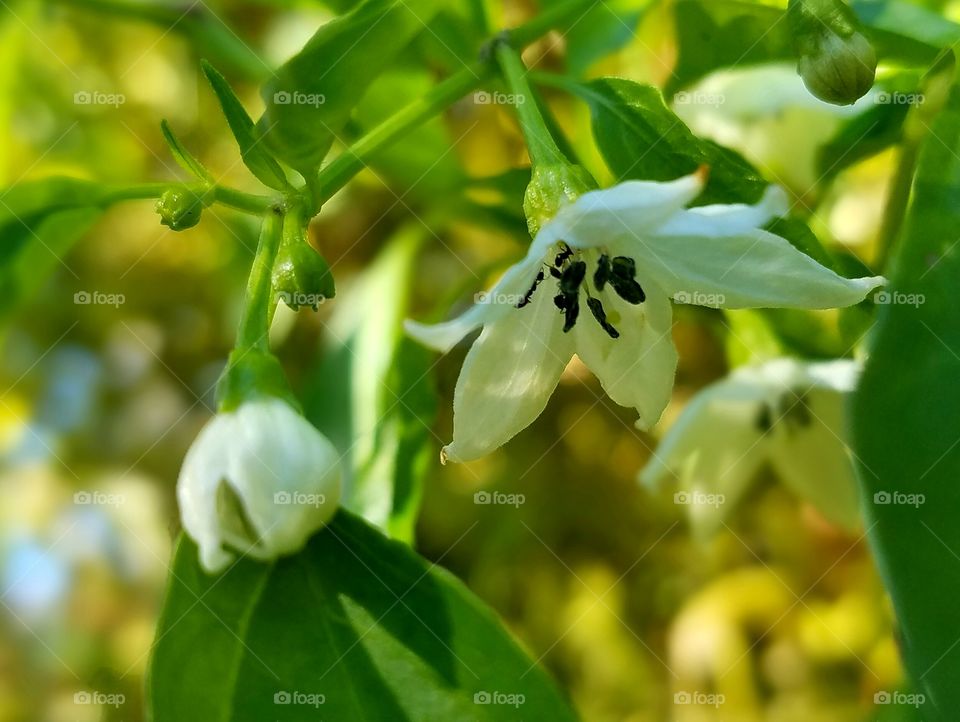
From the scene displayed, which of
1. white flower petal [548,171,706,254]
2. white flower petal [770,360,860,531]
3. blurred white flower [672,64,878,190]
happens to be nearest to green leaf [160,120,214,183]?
white flower petal [548,171,706,254]

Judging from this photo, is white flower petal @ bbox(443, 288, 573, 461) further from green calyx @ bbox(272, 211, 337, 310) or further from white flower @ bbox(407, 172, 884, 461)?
green calyx @ bbox(272, 211, 337, 310)

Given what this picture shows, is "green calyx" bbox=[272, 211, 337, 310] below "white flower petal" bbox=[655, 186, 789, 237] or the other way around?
the other way around

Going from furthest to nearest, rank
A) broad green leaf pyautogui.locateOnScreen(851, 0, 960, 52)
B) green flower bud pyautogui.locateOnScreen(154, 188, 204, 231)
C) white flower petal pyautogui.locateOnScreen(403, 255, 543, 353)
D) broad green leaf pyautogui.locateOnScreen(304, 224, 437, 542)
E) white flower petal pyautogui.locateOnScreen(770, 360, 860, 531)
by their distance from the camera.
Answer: white flower petal pyautogui.locateOnScreen(770, 360, 860, 531) → broad green leaf pyautogui.locateOnScreen(304, 224, 437, 542) → broad green leaf pyautogui.locateOnScreen(851, 0, 960, 52) → green flower bud pyautogui.locateOnScreen(154, 188, 204, 231) → white flower petal pyautogui.locateOnScreen(403, 255, 543, 353)

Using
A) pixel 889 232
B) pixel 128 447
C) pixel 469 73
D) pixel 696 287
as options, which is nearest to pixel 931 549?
pixel 696 287

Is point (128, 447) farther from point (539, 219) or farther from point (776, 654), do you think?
point (539, 219)

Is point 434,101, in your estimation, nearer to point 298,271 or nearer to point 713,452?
point 298,271

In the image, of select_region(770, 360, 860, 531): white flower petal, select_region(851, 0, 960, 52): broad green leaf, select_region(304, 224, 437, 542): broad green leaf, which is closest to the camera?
select_region(851, 0, 960, 52): broad green leaf

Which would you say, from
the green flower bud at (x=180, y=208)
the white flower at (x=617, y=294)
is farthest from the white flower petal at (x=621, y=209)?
the green flower bud at (x=180, y=208)
